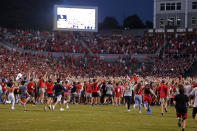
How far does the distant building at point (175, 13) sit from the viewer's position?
6981 cm

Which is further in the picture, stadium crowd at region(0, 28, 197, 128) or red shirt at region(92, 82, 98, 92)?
stadium crowd at region(0, 28, 197, 128)

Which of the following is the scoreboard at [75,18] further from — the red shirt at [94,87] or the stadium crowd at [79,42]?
the red shirt at [94,87]

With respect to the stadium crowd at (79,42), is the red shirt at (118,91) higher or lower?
lower

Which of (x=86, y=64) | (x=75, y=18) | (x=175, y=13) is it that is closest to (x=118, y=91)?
(x=86, y=64)

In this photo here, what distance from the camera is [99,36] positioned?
6725cm

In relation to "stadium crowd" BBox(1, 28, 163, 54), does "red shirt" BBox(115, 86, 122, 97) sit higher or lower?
lower

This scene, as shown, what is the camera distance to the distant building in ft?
229

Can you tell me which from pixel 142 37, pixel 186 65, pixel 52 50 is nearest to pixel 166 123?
pixel 186 65

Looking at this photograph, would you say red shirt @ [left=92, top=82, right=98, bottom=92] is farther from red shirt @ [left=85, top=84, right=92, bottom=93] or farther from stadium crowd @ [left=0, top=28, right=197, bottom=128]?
red shirt @ [left=85, top=84, right=92, bottom=93]

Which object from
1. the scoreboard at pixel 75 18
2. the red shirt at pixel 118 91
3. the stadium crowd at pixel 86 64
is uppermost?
the scoreboard at pixel 75 18

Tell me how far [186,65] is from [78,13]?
1670 centimetres

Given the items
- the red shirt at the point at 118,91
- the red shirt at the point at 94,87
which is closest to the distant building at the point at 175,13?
the red shirt at the point at 118,91

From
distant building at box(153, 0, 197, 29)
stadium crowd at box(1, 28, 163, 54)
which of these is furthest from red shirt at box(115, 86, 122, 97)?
distant building at box(153, 0, 197, 29)

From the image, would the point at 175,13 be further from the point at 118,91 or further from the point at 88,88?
the point at 118,91
